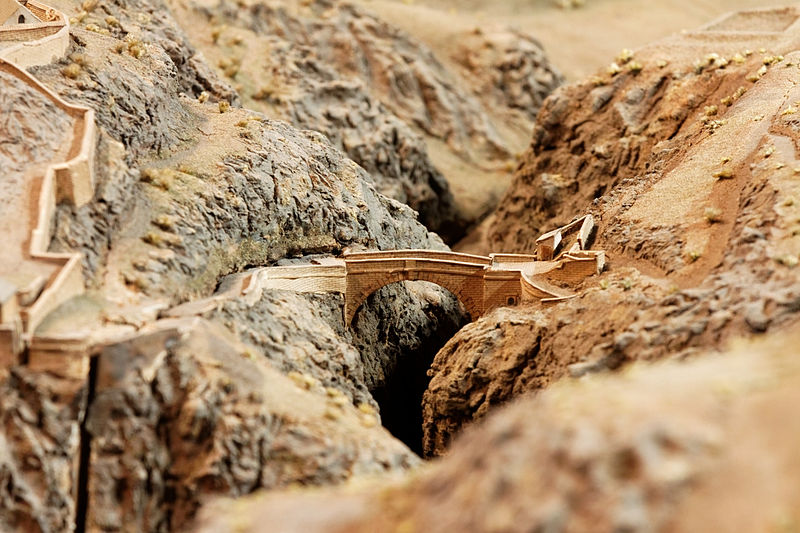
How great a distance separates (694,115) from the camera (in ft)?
227

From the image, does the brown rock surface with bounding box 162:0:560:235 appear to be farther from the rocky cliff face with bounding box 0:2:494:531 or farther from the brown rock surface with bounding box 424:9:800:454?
the rocky cliff face with bounding box 0:2:494:531

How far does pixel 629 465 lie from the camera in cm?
2875

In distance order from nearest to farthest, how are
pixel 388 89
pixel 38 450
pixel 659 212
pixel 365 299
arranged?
pixel 38 450 → pixel 659 212 → pixel 365 299 → pixel 388 89

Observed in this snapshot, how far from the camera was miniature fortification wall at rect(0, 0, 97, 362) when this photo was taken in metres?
40.7

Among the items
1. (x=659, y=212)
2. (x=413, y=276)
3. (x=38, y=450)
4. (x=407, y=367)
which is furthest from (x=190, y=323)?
(x=659, y=212)

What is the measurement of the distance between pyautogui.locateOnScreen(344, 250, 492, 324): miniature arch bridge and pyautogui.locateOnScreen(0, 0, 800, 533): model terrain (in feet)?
0.48

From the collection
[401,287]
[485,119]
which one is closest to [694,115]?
[401,287]

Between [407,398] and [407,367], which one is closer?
[407,398]

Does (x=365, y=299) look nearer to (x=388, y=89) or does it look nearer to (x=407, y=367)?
(x=407, y=367)

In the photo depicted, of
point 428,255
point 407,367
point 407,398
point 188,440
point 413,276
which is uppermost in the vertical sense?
point 428,255

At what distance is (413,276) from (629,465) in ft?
103

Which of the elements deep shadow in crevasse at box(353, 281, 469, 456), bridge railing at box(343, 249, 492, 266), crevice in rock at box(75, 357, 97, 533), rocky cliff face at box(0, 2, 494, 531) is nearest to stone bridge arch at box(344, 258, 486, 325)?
bridge railing at box(343, 249, 492, 266)

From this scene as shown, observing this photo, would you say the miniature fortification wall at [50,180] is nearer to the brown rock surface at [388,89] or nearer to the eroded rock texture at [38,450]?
the eroded rock texture at [38,450]

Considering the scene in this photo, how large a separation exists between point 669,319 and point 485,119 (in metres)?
57.1
